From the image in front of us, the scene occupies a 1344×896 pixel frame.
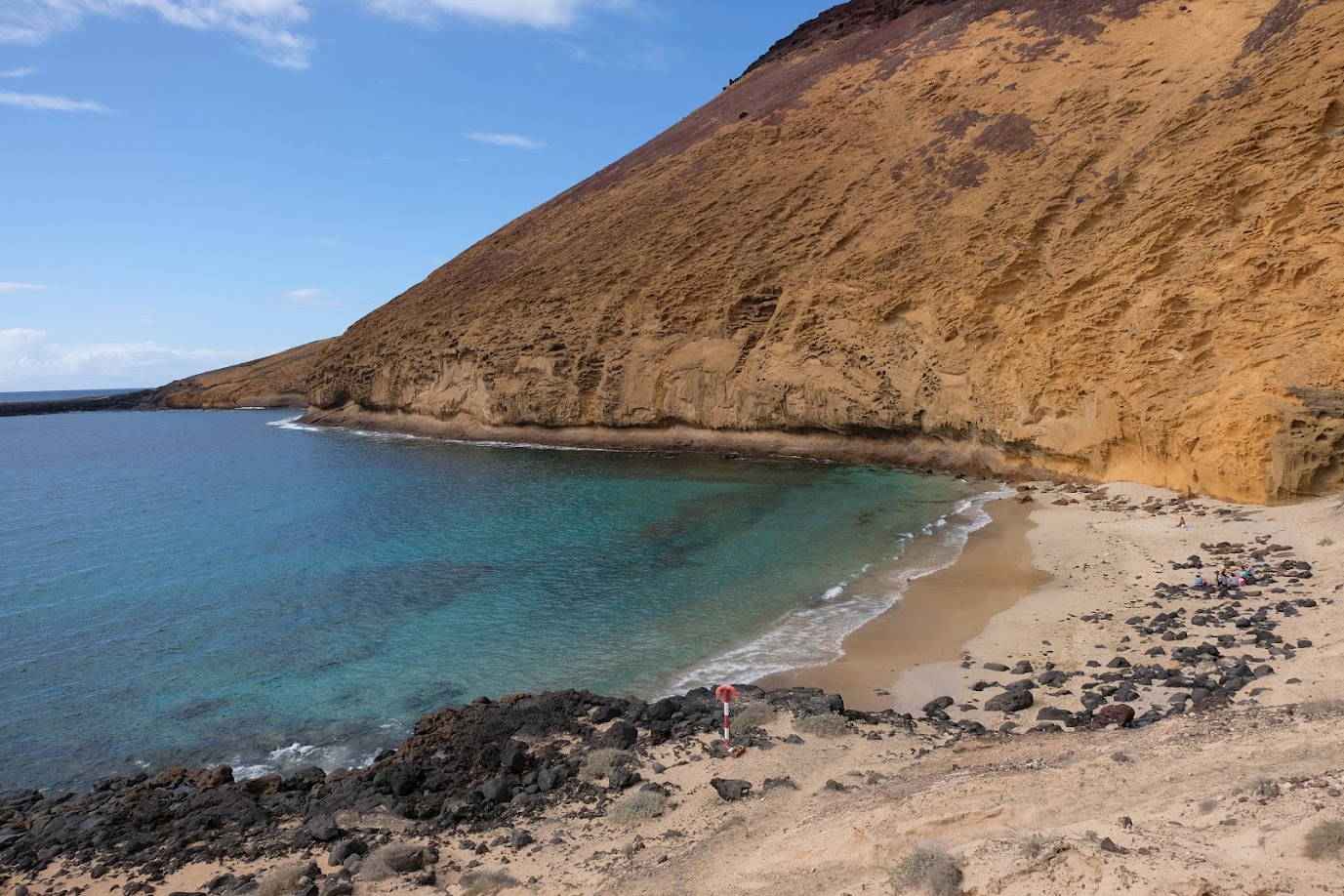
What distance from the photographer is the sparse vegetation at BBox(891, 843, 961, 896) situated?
5.07 metres

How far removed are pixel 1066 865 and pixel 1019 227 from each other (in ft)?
90.7

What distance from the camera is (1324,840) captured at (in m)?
4.53

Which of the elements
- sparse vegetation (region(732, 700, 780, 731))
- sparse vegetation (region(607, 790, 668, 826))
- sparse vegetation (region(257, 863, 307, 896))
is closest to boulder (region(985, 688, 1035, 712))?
sparse vegetation (region(732, 700, 780, 731))

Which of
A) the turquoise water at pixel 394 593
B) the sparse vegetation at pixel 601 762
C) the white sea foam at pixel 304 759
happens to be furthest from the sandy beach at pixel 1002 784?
the turquoise water at pixel 394 593

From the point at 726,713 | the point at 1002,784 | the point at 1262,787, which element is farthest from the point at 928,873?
the point at 726,713

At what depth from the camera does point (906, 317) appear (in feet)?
102

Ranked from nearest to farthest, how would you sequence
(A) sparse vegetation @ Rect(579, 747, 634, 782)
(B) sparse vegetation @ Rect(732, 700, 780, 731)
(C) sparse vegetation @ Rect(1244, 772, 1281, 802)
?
(C) sparse vegetation @ Rect(1244, 772, 1281, 802), (A) sparse vegetation @ Rect(579, 747, 634, 782), (B) sparse vegetation @ Rect(732, 700, 780, 731)

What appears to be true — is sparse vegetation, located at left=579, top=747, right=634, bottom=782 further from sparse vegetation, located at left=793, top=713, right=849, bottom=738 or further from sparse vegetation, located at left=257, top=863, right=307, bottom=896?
sparse vegetation, located at left=257, top=863, right=307, bottom=896

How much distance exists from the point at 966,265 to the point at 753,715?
79.9 ft

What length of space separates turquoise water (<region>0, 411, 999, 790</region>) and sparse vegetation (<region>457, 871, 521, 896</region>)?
3.72m

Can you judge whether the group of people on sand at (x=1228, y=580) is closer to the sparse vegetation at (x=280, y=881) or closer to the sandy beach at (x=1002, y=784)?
the sandy beach at (x=1002, y=784)

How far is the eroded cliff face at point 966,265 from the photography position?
20.6 meters

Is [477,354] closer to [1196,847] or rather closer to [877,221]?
[877,221]

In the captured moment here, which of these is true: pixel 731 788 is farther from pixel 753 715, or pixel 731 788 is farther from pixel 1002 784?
pixel 1002 784
